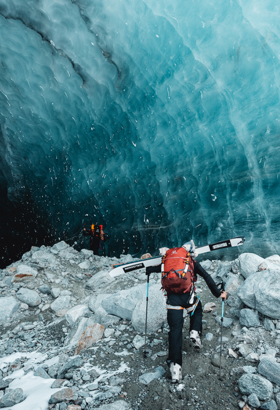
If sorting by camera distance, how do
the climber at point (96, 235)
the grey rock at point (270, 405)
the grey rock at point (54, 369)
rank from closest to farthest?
1. the grey rock at point (270, 405)
2. the grey rock at point (54, 369)
3. the climber at point (96, 235)

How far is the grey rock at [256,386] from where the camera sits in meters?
2.02

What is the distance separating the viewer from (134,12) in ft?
21.0

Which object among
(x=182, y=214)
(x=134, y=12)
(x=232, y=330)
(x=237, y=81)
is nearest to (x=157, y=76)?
(x=134, y=12)

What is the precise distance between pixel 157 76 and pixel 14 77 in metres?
5.56

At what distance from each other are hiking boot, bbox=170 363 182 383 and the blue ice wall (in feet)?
12.3

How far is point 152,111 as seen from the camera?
274 inches

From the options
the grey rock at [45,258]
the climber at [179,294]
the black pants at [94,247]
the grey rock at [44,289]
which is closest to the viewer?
the climber at [179,294]

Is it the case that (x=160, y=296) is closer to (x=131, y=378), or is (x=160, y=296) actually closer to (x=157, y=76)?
(x=131, y=378)

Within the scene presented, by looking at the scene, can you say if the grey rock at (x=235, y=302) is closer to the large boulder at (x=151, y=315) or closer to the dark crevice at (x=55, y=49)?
the large boulder at (x=151, y=315)

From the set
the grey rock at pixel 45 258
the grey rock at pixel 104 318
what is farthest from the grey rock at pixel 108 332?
the grey rock at pixel 45 258

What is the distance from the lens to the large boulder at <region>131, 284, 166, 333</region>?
344 centimetres

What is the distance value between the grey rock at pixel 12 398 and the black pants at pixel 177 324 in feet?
4.90

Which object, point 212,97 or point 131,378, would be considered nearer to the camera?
point 131,378

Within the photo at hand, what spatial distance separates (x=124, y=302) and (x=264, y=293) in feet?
6.59
